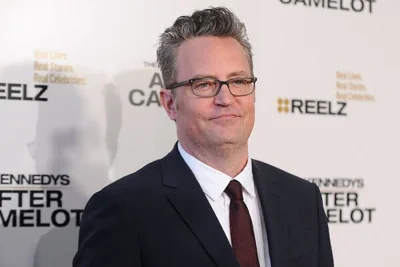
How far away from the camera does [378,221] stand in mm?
2115

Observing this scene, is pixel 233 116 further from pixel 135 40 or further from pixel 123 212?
pixel 135 40

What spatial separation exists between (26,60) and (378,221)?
150 cm

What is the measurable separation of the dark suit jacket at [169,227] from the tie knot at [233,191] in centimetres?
7

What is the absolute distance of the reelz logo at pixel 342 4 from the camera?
204 cm

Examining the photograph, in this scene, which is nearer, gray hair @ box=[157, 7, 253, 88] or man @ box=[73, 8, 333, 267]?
man @ box=[73, 8, 333, 267]

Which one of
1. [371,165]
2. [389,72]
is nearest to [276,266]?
[371,165]

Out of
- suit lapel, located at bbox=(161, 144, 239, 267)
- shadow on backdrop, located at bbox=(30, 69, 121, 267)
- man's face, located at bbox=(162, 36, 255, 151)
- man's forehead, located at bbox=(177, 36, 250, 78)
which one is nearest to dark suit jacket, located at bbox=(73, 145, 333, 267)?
suit lapel, located at bbox=(161, 144, 239, 267)

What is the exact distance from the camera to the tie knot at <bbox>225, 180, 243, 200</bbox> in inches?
47.2

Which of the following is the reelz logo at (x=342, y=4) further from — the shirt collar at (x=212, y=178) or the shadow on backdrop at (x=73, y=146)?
the shirt collar at (x=212, y=178)

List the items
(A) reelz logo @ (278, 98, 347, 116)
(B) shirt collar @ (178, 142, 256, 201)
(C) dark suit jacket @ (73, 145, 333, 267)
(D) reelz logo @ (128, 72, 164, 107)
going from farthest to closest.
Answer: (A) reelz logo @ (278, 98, 347, 116) → (D) reelz logo @ (128, 72, 164, 107) → (B) shirt collar @ (178, 142, 256, 201) → (C) dark suit jacket @ (73, 145, 333, 267)

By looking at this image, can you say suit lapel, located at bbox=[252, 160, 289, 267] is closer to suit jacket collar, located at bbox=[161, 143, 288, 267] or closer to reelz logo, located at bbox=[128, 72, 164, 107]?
suit jacket collar, located at bbox=[161, 143, 288, 267]

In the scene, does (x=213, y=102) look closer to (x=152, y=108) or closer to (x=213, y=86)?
(x=213, y=86)

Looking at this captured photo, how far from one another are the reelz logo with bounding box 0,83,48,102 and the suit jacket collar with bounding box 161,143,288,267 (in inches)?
24.8

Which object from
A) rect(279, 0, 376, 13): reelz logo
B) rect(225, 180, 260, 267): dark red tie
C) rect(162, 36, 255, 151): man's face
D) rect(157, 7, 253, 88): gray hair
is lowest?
rect(225, 180, 260, 267): dark red tie
